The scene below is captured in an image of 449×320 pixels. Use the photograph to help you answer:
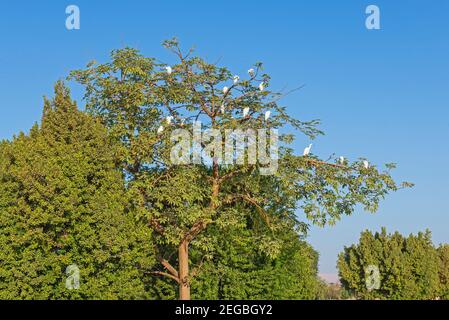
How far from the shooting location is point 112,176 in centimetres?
2202

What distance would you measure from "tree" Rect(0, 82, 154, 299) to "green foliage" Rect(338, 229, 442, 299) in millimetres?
15529

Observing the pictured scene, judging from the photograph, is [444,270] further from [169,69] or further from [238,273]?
[169,69]

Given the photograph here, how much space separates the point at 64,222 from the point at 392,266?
60.0 feet

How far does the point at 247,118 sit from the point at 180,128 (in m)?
2.34

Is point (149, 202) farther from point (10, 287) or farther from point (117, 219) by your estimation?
point (10, 287)

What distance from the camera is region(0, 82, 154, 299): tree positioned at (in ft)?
67.6

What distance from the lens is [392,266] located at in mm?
33625

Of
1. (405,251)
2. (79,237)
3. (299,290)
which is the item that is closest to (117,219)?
(79,237)
